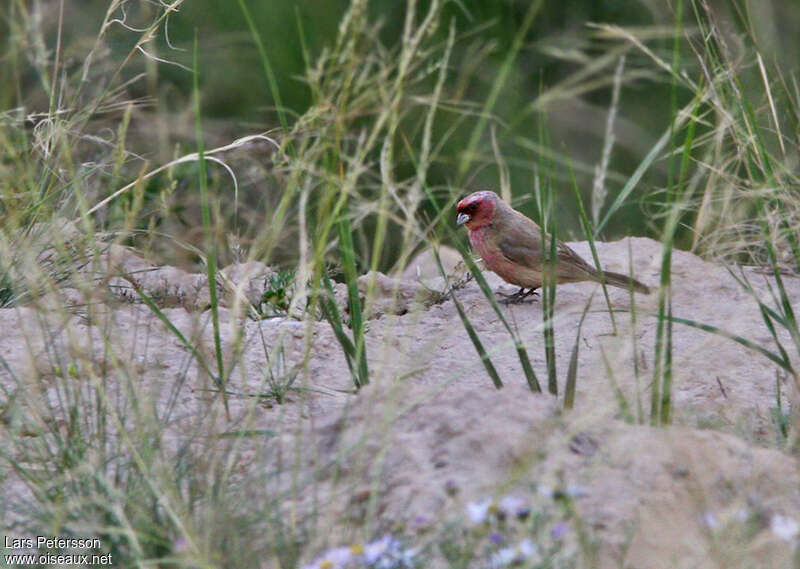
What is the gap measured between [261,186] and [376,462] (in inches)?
191

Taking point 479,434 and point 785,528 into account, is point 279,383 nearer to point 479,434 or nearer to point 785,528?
point 479,434

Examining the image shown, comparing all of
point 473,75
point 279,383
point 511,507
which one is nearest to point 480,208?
point 279,383

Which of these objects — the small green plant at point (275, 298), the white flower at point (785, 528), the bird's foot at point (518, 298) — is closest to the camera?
the white flower at point (785, 528)

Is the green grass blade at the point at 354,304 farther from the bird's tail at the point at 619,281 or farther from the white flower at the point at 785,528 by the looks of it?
the bird's tail at the point at 619,281

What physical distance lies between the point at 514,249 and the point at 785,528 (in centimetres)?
266

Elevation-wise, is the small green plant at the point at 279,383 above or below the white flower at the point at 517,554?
below

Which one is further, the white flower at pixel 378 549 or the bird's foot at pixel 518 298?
the bird's foot at pixel 518 298

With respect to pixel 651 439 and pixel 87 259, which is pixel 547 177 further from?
pixel 87 259

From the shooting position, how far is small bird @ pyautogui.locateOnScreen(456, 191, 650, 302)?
436cm

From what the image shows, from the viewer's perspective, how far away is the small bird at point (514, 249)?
436 centimetres

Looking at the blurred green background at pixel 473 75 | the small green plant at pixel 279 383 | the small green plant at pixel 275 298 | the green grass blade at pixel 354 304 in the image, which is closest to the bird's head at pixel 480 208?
the small green plant at pixel 275 298

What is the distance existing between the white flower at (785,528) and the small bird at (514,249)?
6.70 feet

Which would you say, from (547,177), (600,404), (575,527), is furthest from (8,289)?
(575,527)

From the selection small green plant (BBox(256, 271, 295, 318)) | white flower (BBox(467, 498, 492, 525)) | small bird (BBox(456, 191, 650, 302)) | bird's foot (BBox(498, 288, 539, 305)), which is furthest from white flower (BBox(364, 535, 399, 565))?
bird's foot (BBox(498, 288, 539, 305))
